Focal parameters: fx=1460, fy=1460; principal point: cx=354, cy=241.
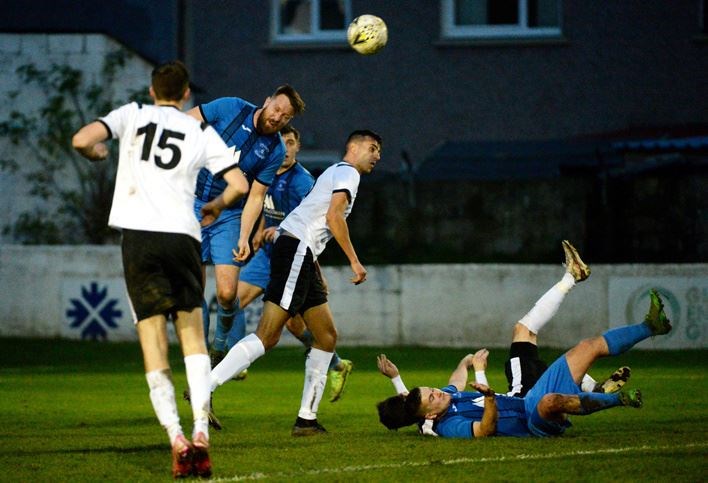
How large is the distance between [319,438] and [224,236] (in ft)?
6.15

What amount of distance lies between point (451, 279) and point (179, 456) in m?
11.9

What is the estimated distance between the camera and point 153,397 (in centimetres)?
791

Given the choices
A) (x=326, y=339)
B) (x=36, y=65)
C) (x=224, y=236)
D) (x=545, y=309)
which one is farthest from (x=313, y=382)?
(x=36, y=65)

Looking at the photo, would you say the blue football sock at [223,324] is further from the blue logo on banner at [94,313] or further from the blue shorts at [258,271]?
the blue logo on banner at [94,313]

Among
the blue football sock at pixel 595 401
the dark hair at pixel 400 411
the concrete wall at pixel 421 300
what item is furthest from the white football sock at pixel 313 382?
the concrete wall at pixel 421 300

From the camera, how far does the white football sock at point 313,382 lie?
10148 millimetres

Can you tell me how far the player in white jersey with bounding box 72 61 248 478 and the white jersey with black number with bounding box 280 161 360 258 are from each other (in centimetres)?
214

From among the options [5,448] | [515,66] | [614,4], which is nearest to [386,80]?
[515,66]

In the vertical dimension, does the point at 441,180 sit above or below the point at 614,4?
below

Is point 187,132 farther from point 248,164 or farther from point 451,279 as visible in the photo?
point 451,279

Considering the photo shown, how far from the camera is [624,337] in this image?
398 inches

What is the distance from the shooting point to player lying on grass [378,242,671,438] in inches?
364

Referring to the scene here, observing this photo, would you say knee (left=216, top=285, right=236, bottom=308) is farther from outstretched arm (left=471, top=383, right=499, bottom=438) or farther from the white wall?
the white wall

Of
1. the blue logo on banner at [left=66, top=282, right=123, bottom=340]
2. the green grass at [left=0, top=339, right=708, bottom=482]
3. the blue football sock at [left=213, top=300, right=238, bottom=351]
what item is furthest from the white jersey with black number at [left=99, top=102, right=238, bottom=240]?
the blue logo on banner at [left=66, top=282, right=123, bottom=340]
